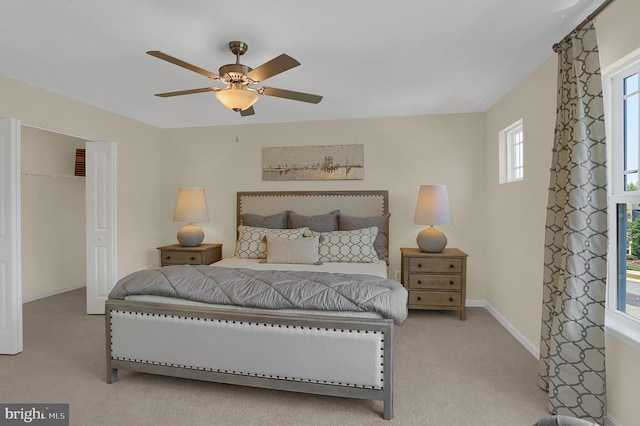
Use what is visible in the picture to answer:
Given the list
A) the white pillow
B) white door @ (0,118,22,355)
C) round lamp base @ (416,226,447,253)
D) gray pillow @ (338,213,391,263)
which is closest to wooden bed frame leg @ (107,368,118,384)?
white door @ (0,118,22,355)

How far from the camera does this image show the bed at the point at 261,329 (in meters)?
2.07

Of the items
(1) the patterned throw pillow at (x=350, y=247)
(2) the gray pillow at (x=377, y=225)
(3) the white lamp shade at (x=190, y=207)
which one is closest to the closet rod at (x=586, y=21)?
(1) the patterned throw pillow at (x=350, y=247)

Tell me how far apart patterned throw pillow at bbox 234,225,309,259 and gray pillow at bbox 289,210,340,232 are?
0.58 ft

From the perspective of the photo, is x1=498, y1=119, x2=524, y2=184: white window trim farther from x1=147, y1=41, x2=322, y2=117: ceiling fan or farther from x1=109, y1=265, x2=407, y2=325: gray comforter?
x1=147, y1=41, x2=322, y2=117: ceiling fan

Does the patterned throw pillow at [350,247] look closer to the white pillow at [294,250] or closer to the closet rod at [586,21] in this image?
the white pillow at [294,250]

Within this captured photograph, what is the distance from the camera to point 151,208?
4.92 metres

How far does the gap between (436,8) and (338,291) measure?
1.78 meters

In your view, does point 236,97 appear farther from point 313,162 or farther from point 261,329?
point 313,162

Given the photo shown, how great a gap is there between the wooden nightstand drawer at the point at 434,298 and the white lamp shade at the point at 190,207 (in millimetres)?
2763

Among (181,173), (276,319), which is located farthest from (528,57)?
(181,173)

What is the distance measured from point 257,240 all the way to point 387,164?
6.21 feet

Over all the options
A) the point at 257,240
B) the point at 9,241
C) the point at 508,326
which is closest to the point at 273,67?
the point at 257,240

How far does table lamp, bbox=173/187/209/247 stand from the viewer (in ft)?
14.5

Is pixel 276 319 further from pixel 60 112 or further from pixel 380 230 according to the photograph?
pixel 60 112
